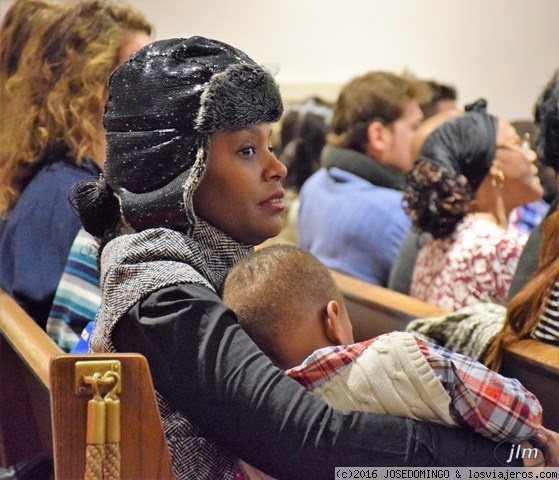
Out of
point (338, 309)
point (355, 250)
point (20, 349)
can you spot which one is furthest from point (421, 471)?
point (355, 250)

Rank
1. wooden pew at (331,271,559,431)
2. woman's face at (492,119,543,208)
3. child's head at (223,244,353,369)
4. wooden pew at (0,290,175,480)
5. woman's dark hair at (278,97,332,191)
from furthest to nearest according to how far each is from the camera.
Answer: woman's dark hair at (278,97,332,191)
woman's face at (492,119,543,208)
wooden pew at (331,271,559,431)
child's head at (223,244,353,369)
wooden pew at (0,290,175,480)

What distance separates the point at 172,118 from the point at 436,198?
1188mm

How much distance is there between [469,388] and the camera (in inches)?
41.0

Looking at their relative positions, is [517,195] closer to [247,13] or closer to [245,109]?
[247,13]

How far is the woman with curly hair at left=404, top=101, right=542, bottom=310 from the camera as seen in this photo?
2150mm

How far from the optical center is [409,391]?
1034 mm

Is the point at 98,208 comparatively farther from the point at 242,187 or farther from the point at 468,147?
the point at 468,147

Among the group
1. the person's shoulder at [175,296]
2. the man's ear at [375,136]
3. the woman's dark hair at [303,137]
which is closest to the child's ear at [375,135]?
the man's ear at [375,136]

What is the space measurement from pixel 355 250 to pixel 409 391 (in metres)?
1.74

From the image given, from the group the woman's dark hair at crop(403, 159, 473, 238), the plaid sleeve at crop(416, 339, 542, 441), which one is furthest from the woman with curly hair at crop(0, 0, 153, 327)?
the woman's dark hair at crop(403, 159, 473, 238)

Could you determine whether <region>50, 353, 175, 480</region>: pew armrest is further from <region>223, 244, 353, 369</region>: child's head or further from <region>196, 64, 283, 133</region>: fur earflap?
<region>196, 64, 283, 133</region>: fur earflap

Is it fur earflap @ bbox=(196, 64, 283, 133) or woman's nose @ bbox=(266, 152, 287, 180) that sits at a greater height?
fur earflap @ bbox=(196, 64, 283, 133)

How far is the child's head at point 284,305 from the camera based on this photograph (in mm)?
1113

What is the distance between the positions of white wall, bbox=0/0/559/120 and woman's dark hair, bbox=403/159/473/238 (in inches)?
31.6
